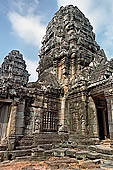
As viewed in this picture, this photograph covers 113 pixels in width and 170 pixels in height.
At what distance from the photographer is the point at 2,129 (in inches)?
315

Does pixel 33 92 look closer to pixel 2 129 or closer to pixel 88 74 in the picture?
pixel 2 129

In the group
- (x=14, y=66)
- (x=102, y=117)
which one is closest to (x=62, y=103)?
(x=102, y=117)

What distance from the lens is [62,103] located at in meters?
10.5

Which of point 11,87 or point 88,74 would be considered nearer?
point 11,87

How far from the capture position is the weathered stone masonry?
8.20 metres

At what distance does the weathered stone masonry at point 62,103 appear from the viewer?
820cm

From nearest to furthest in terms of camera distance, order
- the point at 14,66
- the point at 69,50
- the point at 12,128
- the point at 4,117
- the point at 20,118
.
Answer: the point at 12,128
the point at 4,117
the point at 20,118
the point at 69,50
the point at 14,66

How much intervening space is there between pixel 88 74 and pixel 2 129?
693cm

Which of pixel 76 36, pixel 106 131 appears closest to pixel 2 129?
pixel 106 131

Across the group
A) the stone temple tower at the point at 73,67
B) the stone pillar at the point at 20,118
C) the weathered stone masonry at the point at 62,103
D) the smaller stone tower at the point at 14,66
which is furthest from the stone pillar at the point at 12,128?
the smaller stone tower at the point at 14,66

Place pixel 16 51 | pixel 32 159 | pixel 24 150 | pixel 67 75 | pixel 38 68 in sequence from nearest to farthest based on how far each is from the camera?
pixel 32 159 → pixel 24 150 → pixel 67 75 → pixel 38 68 → pixel 16 51

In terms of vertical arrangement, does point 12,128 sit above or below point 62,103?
below

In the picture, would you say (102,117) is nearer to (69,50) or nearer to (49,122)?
(49,122)

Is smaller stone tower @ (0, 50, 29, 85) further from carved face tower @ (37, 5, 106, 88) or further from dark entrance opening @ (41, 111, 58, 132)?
dark entrance opening @ (41, 111, 58, 132)
